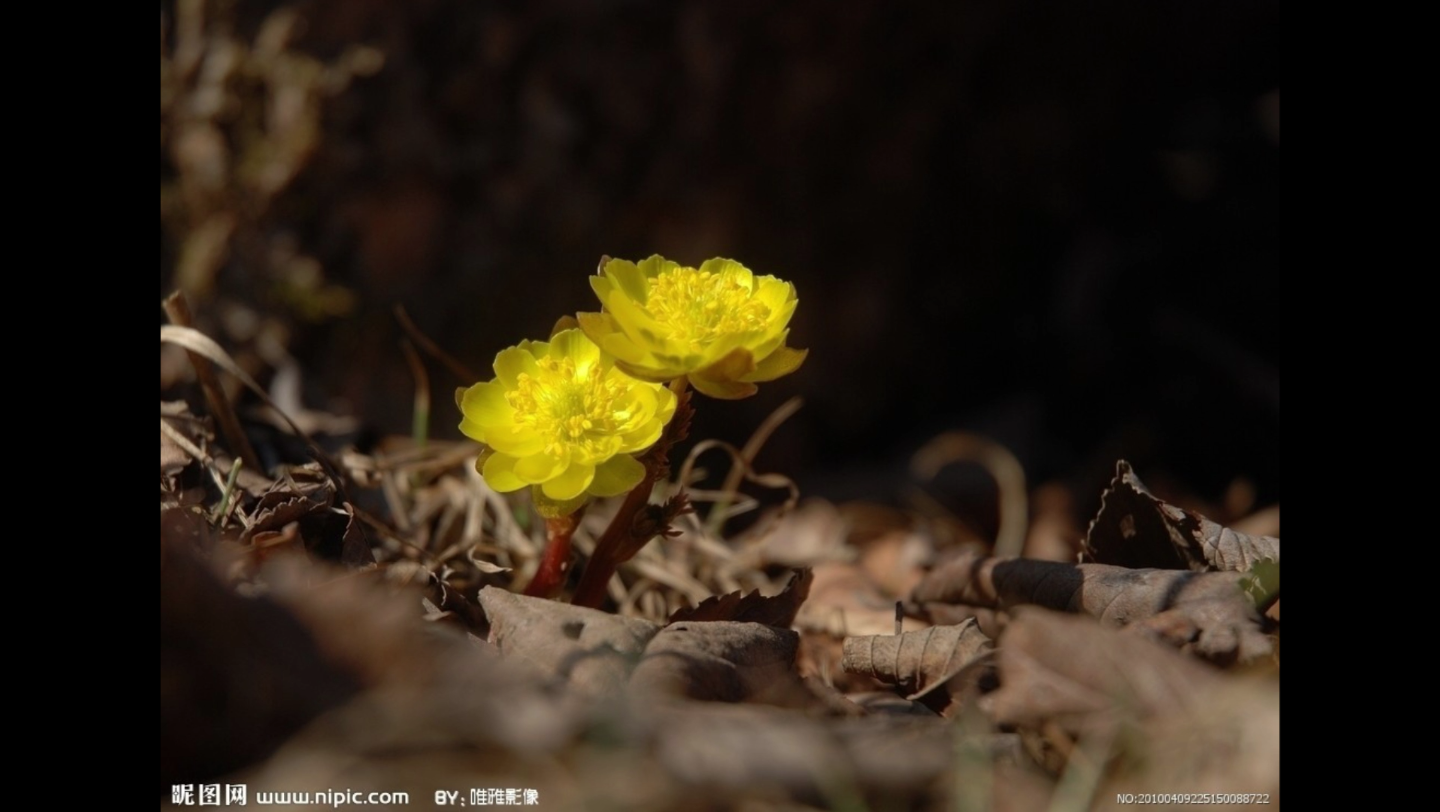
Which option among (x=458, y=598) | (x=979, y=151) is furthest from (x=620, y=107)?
(x=458, y=598)

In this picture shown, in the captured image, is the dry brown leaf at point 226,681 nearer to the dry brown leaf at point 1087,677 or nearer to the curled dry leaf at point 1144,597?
the dry brown leaf at point 1087,677

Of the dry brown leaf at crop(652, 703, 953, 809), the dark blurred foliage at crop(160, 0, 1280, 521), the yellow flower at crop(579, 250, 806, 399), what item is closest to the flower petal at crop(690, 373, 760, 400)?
the yellow flower at crop(579, 250, 806, 399)

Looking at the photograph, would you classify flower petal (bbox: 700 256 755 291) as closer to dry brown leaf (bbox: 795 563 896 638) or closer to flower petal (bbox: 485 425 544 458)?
flower petal (bbox: 485 425 544 458)

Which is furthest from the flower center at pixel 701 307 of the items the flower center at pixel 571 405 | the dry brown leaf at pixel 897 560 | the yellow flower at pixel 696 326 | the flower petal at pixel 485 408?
the dry brown leaf at pixel 897 560

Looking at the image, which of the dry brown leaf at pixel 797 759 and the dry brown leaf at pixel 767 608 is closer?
the dry brown leaf at pixel 797 759

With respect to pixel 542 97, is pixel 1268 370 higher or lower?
lower

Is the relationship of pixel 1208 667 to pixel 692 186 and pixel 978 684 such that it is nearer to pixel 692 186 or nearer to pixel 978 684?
pixel 978 684

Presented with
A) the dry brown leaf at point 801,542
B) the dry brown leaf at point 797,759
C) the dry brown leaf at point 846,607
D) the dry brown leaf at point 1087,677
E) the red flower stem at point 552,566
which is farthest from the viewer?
the dry brown leaf at point 801,542

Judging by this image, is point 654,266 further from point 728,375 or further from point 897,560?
point 897,560
